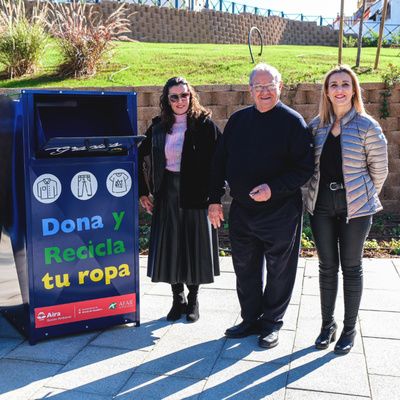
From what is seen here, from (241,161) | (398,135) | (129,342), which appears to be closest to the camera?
(241,161)

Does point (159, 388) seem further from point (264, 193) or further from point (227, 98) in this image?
point (227, 98)

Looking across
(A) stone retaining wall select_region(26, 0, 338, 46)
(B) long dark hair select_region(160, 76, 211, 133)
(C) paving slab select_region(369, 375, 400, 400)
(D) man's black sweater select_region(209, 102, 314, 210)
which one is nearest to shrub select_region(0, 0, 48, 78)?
(B) long dark hair select_region(160, 76, 211, 133)

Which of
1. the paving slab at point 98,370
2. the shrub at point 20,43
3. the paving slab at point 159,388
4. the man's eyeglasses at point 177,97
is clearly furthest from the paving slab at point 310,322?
the shrub at point 20,43

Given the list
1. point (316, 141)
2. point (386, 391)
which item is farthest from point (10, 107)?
point (386, 391)

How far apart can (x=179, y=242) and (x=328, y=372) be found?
1.43m

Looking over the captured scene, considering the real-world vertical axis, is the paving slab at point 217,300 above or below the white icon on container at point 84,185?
below

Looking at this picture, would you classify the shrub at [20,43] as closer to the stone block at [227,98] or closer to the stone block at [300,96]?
the stone block at [227,98]

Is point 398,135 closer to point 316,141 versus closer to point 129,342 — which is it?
point 316,141

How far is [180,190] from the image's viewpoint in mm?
3926

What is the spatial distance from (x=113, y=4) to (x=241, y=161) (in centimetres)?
1773

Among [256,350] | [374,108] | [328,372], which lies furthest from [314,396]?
[374,108]

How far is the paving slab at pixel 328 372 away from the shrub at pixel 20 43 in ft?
24.4

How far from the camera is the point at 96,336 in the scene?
3.88 metres

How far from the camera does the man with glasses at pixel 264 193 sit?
343 centimetres
